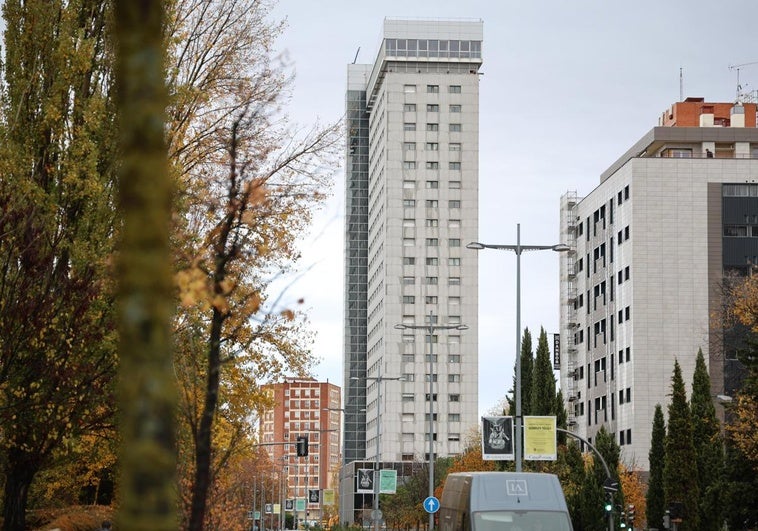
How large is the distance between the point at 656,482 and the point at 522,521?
191 feet

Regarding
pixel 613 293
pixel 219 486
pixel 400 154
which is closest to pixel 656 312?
pixel 613 293

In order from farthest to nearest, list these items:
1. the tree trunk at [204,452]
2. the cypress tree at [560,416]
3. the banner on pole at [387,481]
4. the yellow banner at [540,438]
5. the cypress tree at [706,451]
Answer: the cypress tree at [560,416]
the banner on pole at [387,481]
the cypress tree at [706,451]
the yellow banner at [540,438]
the tree trunk at [204,452]

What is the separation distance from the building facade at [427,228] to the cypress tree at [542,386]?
201 feet

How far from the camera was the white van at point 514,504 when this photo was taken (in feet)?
82.3

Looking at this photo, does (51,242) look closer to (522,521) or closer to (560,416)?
(522,521)

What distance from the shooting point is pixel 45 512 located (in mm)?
37844

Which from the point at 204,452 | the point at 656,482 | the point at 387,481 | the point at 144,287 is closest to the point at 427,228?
the point at 656,482

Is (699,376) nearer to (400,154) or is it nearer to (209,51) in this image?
(209,51)

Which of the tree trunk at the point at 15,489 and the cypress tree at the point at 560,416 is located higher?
the cypress tree at the point at 560,416

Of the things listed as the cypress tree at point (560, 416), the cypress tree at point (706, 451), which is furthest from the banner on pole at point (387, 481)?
the cypress tree at point (706, 451)

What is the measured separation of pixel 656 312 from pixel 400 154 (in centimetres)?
5469

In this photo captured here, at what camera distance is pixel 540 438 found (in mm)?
48250

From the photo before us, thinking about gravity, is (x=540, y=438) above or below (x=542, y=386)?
below

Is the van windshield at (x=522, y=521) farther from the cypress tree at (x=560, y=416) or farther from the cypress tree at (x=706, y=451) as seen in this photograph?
the cypress tree at (x=560, y=416)
